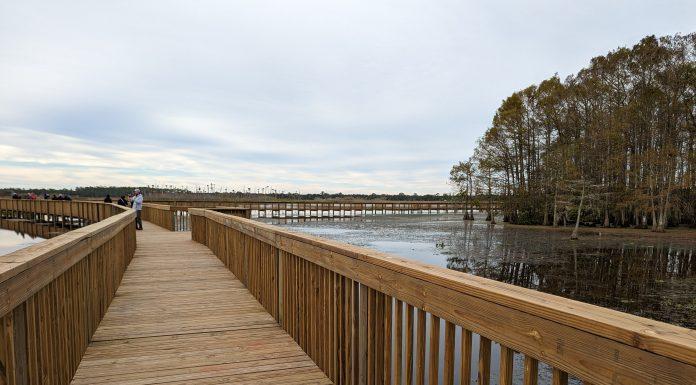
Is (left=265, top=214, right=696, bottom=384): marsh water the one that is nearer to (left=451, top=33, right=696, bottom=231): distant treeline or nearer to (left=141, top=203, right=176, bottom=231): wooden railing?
(left=141, top=203, right=176, bottom=231): wooden railing

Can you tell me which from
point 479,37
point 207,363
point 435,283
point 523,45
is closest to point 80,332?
point 207,363

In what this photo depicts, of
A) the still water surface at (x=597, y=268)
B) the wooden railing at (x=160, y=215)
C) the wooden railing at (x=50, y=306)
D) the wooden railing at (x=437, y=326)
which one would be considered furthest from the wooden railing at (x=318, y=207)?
the wooden railing at (x=437, y=326)

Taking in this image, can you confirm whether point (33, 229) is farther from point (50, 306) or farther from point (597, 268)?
point (597, 268)

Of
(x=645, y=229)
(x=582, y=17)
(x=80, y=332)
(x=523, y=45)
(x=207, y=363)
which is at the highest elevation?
(x=582, y=17)

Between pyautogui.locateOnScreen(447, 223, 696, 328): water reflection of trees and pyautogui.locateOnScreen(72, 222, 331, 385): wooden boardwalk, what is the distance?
8020 mm

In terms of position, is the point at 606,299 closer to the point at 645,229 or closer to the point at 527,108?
the point at 645,229

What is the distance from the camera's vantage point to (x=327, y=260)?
2.84m

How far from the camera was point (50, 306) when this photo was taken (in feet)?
7.95

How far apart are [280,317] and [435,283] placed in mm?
2795

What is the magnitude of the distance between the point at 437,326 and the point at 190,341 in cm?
285

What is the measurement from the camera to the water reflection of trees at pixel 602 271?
363 inches

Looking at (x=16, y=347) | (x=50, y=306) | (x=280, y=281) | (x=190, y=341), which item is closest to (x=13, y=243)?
(x=190, y=341)

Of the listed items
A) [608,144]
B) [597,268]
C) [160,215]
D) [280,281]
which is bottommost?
[597,268]

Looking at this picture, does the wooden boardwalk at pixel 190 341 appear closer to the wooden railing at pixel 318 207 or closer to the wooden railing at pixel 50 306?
the wooden railing at pixel 50 306
